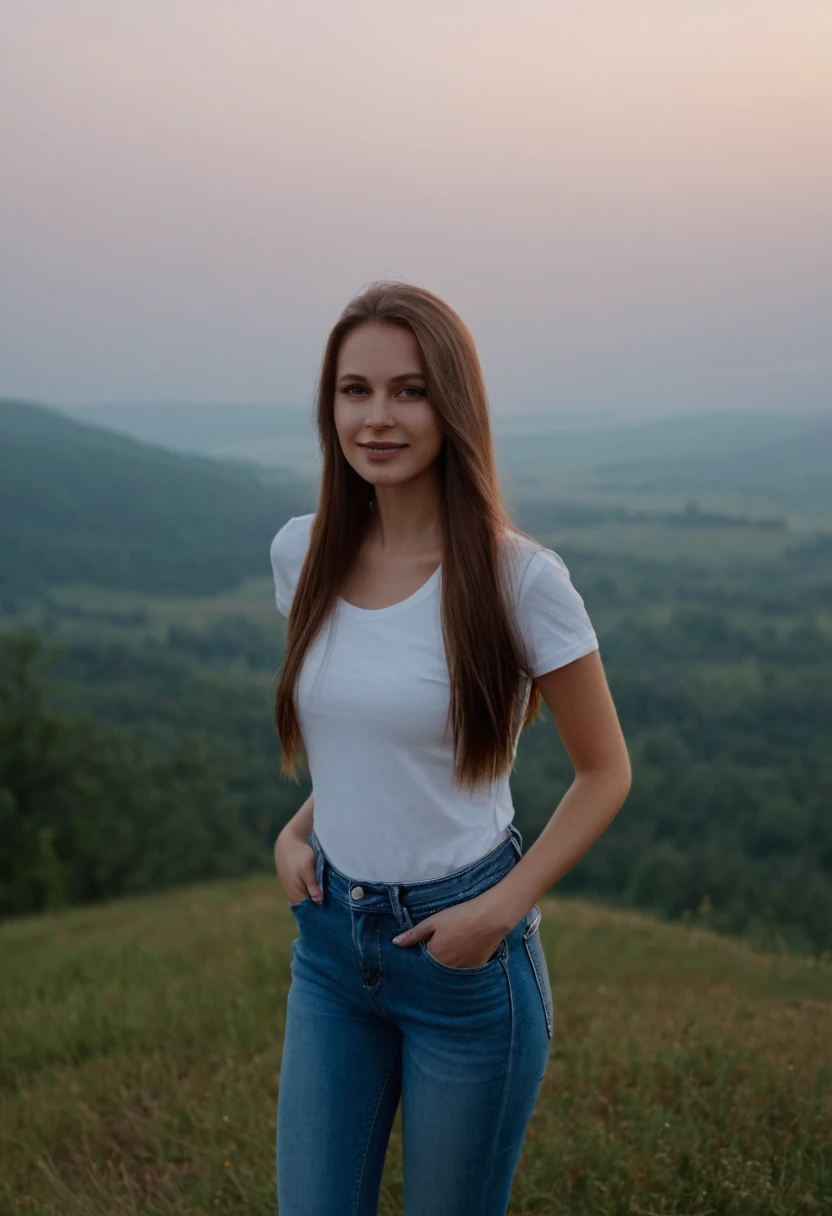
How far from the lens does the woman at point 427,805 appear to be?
2.02 meters

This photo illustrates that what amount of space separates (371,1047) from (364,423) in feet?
4.01

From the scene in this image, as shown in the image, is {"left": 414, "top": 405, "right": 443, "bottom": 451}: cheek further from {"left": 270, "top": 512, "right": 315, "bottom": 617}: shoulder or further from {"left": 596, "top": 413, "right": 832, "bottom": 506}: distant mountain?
{"left": 596, "top": 413, "right": 832, "bottom": 506}: distant mountain

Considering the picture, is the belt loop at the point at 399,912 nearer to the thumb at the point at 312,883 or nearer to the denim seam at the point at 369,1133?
the thumb at the point at 312,883

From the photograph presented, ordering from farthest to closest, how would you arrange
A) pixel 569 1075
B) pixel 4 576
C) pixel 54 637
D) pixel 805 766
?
pixel 4 576
pixel 54 637
pixel 805 766
pixel 569 1075

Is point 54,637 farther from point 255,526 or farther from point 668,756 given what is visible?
point 668,756

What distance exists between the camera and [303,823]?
7.90 ft

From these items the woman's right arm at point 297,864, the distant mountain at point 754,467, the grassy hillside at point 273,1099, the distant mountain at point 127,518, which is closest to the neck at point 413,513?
the woman's right arm at point 297,864

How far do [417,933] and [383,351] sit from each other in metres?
1.11

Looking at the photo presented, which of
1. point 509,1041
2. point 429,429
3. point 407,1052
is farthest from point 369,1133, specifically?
point 429,429

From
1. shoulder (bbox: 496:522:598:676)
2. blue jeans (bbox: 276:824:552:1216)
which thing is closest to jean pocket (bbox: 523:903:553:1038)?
blue jeans (bbox: 276:824:552:1216)

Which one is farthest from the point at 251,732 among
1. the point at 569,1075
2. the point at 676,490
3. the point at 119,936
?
the point at 676,490

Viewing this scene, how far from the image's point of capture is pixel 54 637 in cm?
9181

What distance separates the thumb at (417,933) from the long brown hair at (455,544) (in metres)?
0.26

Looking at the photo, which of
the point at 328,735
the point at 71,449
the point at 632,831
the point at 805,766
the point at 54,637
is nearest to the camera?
the point at 328,735
